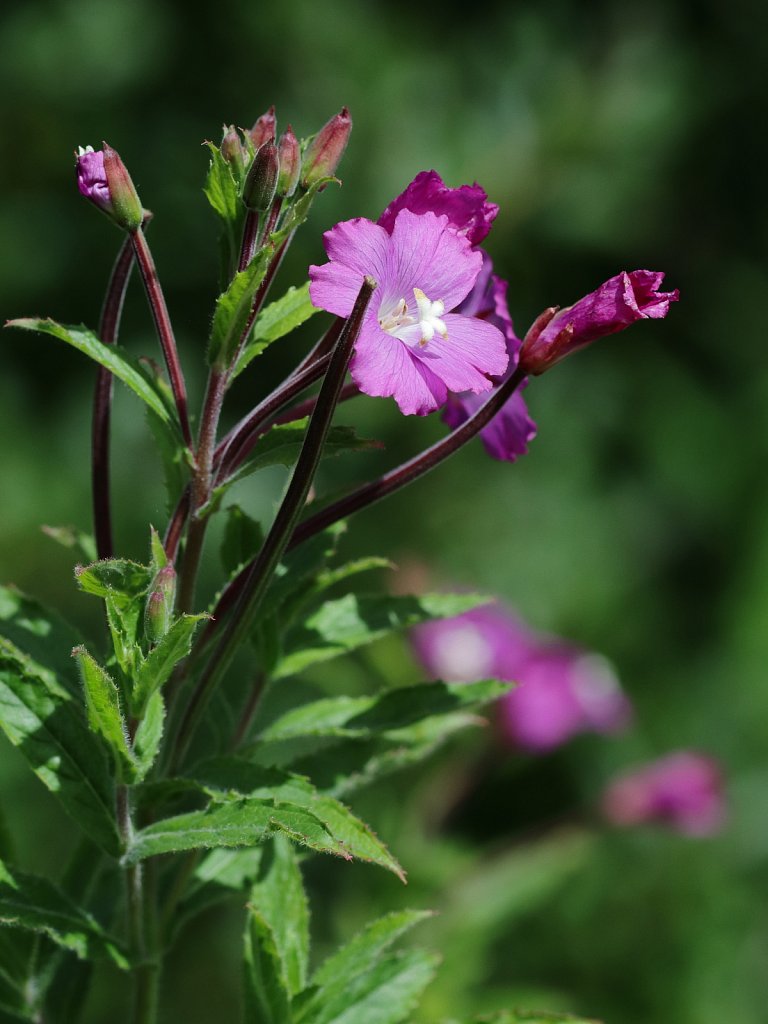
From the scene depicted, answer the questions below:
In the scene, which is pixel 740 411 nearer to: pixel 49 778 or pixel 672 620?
pixel 672 620

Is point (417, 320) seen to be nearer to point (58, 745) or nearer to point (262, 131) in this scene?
point (262, 131)

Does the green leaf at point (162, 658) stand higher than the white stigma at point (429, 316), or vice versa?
the white stigma at point (429, 316)

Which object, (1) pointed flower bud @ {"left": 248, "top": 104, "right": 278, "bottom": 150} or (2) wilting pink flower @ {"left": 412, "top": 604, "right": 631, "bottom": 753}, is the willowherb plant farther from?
(2) wilting pink flower @ {"left": 412, "top": 604, "right": 631, "bottom": 753}

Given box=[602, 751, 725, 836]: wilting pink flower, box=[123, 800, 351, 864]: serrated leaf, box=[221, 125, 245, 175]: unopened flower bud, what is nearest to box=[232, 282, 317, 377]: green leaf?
box=[221, 125, 245, 175]: unopened flower bud

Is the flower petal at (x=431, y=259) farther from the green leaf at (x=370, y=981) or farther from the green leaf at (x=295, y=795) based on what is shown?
the green leaf at (x=370, y=981)

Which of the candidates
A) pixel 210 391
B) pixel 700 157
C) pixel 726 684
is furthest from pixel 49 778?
pixel 700 157

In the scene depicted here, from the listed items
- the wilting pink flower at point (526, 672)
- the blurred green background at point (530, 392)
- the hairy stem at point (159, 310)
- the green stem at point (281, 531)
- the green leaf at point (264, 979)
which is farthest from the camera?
the blurred green background at point (530, 392)

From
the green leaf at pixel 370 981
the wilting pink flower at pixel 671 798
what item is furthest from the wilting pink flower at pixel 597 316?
the wilting pink flower at pixel 671 798
